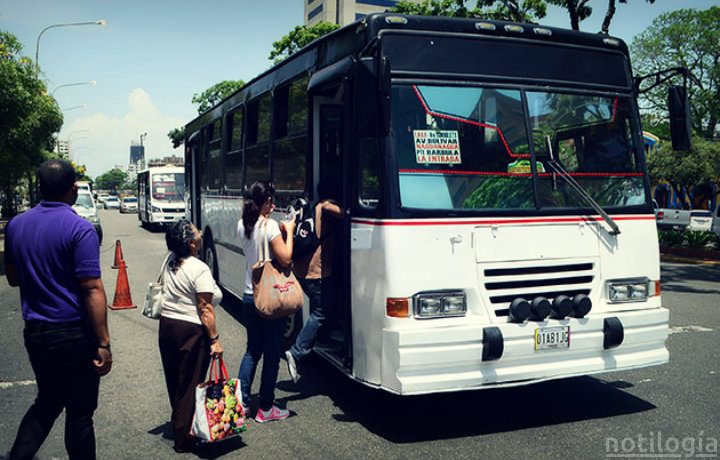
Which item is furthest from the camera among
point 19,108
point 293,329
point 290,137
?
point 19,108

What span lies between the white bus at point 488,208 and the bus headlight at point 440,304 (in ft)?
0.03

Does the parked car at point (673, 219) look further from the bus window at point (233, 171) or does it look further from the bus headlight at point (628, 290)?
the bus headlight at point (628, 290)

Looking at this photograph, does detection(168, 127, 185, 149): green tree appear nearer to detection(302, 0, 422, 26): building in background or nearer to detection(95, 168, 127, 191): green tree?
detection(302, 0, 422, 26): building in background

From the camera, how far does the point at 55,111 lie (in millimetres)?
21984

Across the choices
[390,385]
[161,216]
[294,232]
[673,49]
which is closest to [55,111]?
[161,216]

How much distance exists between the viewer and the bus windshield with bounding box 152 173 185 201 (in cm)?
3052

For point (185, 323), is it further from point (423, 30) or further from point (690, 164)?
point (690, 164)

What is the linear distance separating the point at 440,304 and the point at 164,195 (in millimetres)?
27682

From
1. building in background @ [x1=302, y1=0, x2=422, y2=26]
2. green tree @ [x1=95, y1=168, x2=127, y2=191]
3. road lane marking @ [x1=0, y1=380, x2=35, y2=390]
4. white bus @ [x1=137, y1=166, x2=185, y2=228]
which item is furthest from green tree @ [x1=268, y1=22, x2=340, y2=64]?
green tree @ [x1=95, y1=168, x2=127, y2=191]

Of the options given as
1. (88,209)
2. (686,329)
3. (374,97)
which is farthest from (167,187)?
(374,97)

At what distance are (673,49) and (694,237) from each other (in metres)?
27.2

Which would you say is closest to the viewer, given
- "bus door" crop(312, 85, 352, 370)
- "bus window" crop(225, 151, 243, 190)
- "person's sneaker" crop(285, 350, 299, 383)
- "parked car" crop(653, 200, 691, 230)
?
"person's sneaker" crop(285, 350, 299, 383)

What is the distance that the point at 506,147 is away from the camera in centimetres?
510

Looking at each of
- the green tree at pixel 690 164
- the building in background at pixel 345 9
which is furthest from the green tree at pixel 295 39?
the building in background at pixel 345 9
